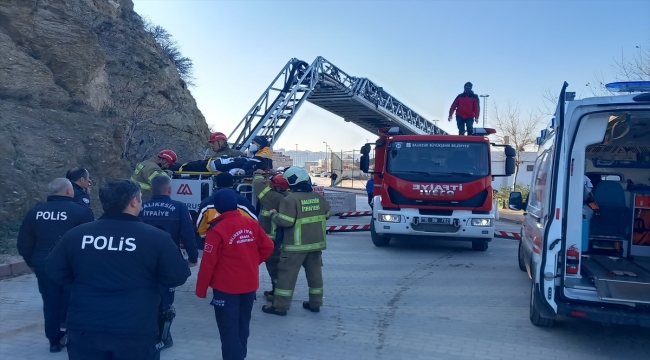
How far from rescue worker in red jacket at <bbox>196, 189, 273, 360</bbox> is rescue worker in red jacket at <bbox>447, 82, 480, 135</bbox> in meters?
9.46

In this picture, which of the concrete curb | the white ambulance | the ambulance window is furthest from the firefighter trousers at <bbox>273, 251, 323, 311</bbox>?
the concrete curb

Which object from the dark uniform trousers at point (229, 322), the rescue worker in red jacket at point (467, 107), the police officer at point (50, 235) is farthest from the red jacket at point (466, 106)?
the police officer at point (50, 235)

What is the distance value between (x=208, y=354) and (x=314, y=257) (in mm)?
1861

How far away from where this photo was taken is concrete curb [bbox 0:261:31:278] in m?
7.98

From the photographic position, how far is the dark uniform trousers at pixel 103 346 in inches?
118

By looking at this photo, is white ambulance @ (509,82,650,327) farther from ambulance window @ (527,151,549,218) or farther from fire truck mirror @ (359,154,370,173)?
fire truck mirror @ (359,154,370,173)

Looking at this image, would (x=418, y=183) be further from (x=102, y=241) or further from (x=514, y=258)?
(x=102, y=241)

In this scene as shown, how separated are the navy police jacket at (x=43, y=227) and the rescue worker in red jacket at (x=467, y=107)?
9.96m

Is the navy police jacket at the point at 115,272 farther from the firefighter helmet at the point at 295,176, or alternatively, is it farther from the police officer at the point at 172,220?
the firefighter helmet at the point at 295,176

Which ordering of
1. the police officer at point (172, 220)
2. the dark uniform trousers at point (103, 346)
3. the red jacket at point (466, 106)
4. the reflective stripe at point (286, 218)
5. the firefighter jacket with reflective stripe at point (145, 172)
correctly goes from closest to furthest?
the dark uniform trousers at point (103, 346) → the police officer at point (172, 220) → the reflective stripe at point (286, 218) → the firefighter jacket with reflective stripe at point (145, 172) → the red jacket at point (466, 106)

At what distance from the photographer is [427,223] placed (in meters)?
10.8

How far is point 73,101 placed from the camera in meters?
13.1

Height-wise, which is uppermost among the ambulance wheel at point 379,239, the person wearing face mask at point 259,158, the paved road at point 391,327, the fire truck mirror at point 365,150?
the fire truck mirror at point 365,150

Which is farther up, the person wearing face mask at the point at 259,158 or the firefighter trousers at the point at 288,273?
the person wearing face mask at the point at 259,158
